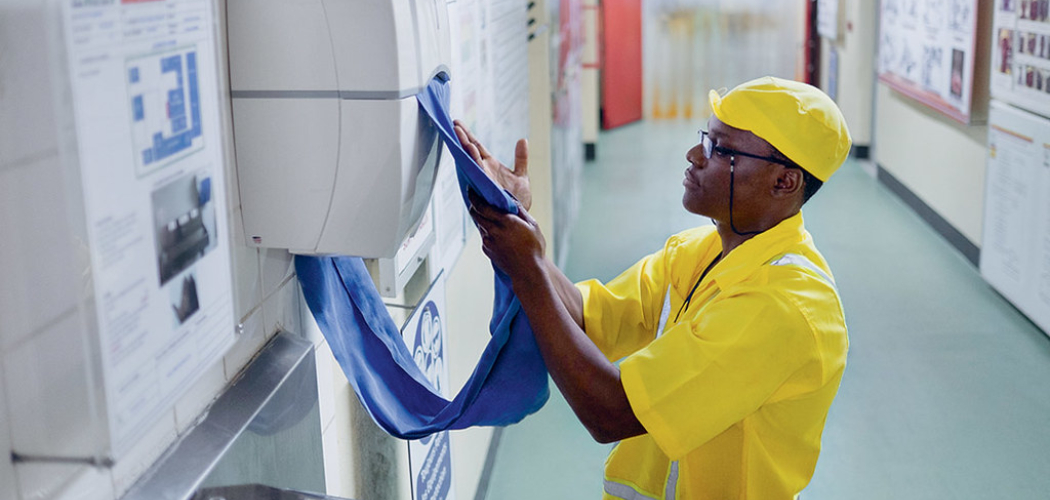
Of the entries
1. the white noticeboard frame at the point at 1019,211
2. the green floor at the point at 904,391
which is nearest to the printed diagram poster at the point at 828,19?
the green floor at the point at 904,391

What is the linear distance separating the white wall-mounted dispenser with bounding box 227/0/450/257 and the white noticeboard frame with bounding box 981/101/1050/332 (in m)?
4.02

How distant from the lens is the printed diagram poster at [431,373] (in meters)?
2.08

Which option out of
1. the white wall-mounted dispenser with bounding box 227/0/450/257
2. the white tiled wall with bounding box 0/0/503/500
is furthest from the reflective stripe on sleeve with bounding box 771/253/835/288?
the white tiled wall with bounding box 0/0/503/500

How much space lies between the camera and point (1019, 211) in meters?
4.73

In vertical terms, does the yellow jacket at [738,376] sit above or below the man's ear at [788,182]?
below

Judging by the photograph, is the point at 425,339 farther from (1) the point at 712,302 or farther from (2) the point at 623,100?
(2) the point at 623,100

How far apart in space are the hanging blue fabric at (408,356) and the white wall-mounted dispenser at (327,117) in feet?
0.44

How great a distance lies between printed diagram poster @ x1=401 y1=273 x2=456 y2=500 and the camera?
2078 millimetres

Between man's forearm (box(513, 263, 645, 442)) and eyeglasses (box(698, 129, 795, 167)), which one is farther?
eyeglasses (box(698, 129, 795, 167))

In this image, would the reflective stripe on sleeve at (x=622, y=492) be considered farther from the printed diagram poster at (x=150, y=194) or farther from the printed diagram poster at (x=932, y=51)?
the printed diagram poster at (x=932, y=51)

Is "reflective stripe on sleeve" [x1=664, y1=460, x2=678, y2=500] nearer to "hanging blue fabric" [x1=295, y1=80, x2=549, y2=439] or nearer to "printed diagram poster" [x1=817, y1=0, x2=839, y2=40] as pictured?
"hanging blue fabric" [x1=295, y1=80, x2=549, y2=439]

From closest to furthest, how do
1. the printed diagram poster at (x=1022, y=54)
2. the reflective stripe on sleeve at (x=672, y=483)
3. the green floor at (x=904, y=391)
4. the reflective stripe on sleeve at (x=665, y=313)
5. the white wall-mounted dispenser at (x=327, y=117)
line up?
the white wall-mounted dispenser at (x=327, y=117), the reflective stripe on sleeve at (x=672, y=483), the reflective stripe on sleeve at (x=665, y=313), the green floor at (x=904, y=391), the printed diagram poster at (x=1022, y=54)

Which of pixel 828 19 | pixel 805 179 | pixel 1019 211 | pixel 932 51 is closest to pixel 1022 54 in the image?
pixel 1019 211

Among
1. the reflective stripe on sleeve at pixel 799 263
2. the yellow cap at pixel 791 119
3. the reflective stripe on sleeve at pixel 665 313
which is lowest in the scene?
the reflective stripe on sleeve at pixel 665 313
